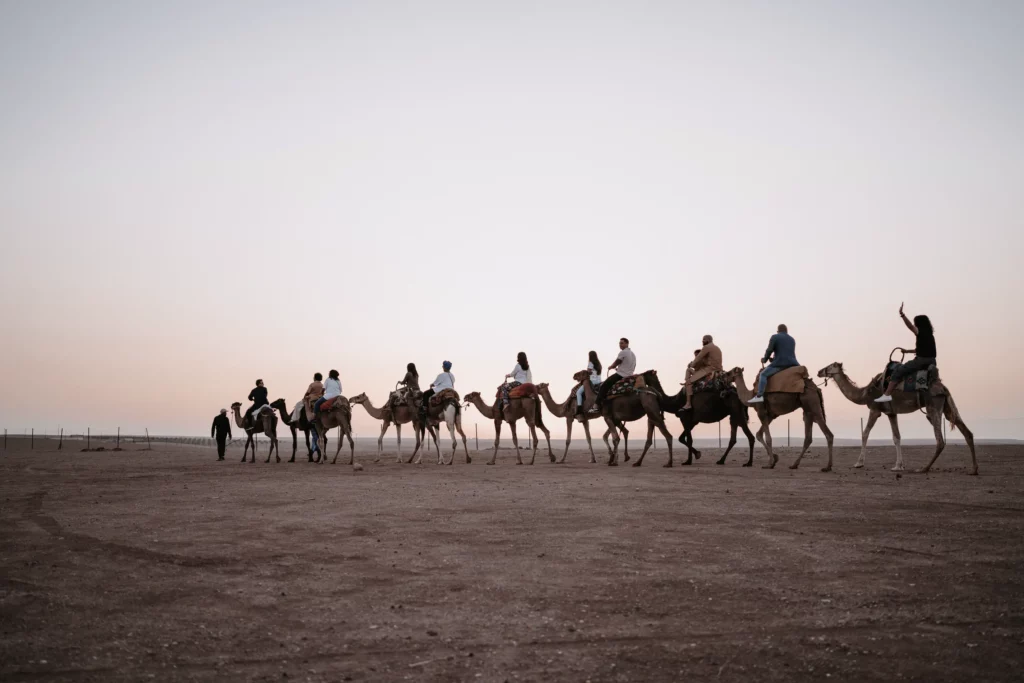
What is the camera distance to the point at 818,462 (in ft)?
80.4

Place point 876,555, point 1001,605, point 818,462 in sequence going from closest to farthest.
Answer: point 1001,605
point 876,555
point 818,462

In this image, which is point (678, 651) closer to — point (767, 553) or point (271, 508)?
point (767, 553)

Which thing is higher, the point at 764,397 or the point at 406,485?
the point at 764,397

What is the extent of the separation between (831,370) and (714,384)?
3271 mm

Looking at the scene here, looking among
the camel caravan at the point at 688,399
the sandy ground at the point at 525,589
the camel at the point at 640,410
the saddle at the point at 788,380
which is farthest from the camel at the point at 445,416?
the sandy ground at the point at 525,589

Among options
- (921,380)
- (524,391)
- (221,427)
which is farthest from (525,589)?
(221,427)

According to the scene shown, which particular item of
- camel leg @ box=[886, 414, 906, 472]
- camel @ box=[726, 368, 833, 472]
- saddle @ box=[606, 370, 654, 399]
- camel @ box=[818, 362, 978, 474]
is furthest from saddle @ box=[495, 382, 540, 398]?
camel leg @ box=[886, 414, 906, 472]

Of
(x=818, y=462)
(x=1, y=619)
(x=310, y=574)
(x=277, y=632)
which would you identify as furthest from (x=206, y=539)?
(x=818, y=462)

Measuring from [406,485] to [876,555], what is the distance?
11.3 meters

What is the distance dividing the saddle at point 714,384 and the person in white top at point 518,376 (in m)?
6.44

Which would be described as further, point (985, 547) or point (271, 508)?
point (271, 508)

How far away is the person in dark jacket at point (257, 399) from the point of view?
117 ft

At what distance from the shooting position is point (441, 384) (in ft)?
94.8

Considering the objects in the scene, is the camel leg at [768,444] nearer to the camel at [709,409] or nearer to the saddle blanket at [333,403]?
the camel at [709,409]
